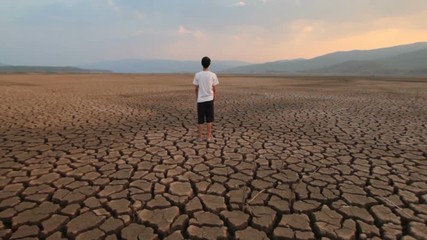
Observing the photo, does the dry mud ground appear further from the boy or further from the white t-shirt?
the white t-shirt

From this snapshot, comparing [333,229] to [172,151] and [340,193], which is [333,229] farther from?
[172,151]

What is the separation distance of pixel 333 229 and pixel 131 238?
1.66m

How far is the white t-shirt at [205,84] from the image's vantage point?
4.17 m

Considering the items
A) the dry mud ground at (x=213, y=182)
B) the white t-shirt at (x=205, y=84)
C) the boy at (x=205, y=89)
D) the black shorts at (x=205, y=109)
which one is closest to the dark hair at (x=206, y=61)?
the boy at (x=205, y=89)

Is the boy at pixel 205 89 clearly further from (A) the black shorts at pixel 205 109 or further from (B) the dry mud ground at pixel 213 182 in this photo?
(B) the dry mud ground at pixel 213 182

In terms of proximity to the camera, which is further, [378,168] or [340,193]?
[378,168]

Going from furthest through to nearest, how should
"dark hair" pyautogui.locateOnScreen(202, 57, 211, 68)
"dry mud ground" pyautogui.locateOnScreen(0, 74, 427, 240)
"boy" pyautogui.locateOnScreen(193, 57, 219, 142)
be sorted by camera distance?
"boy" pyautogui.locateOnScreen(193, 57, 219, 142), "dark hair" pyautogui.locateOnScreen(202, 57, 211, 68), "dry mud ground" pyautogui.locateOnScreen(0, 74, 427, 240)

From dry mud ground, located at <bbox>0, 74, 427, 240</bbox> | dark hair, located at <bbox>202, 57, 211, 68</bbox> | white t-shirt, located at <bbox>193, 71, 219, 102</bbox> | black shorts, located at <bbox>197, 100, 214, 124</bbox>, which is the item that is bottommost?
dry mud ground, located at <bbox>0, 74, 427, 240</bbox>

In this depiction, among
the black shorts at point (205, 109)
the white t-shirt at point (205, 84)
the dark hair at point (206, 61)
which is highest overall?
the dark hair at point (206, 61)

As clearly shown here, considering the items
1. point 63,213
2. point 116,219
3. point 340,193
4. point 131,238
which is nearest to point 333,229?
point 340,193

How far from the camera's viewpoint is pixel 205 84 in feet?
13.8

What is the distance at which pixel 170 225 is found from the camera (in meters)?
2.17

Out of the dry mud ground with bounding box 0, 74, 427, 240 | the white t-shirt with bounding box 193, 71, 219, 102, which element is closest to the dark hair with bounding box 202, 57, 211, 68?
the white t-shirt with bounding box 193, 71, 219, 102

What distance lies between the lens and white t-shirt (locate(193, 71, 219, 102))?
4.17 metres
